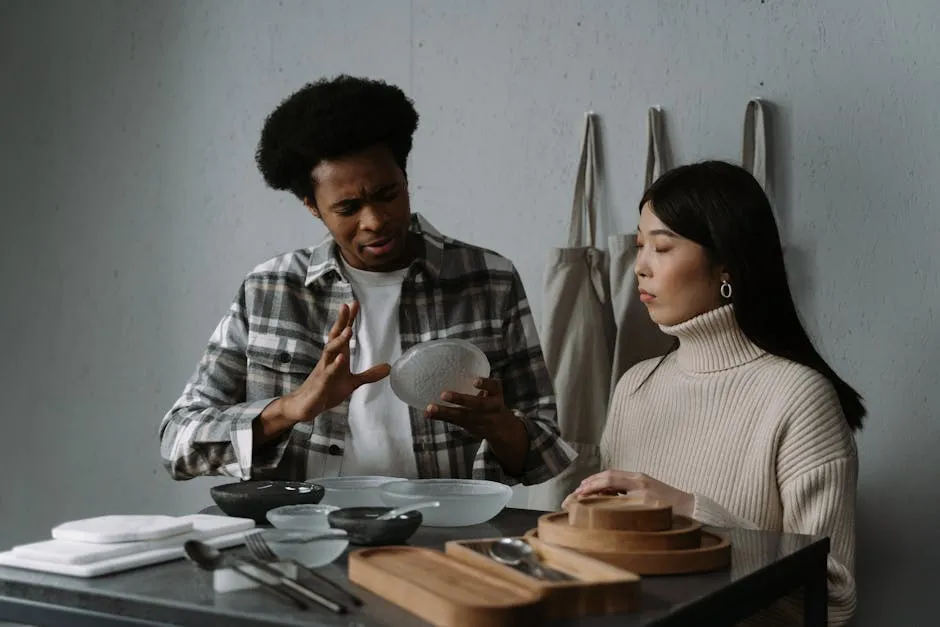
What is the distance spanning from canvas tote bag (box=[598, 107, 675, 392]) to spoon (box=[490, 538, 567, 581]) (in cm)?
111

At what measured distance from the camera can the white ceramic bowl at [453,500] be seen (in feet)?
5.32

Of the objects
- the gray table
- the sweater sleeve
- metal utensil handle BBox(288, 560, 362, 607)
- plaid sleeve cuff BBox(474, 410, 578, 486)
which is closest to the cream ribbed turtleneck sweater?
the sweater sleeve

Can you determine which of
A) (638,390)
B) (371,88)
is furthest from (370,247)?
(638,390)

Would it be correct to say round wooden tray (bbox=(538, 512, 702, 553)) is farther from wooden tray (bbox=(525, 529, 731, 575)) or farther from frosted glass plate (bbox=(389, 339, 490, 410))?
frosted glass plate (bbox=(389, 339, 490, 410))

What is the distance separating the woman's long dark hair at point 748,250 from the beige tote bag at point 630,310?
1.20 ft

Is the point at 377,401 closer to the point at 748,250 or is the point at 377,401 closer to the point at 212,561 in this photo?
the point at 748,250

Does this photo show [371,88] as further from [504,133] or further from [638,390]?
[638,390]

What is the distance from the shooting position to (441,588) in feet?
3.76

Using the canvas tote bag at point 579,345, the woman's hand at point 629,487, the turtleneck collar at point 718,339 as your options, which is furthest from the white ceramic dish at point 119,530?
the canvas tote bag at point 579,345

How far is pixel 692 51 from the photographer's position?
2.43 meters

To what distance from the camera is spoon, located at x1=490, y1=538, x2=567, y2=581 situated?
1.25 m

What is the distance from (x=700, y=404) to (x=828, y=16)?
83 centimetres

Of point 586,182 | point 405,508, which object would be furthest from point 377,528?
point 586,182

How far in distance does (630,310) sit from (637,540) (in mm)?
1117
